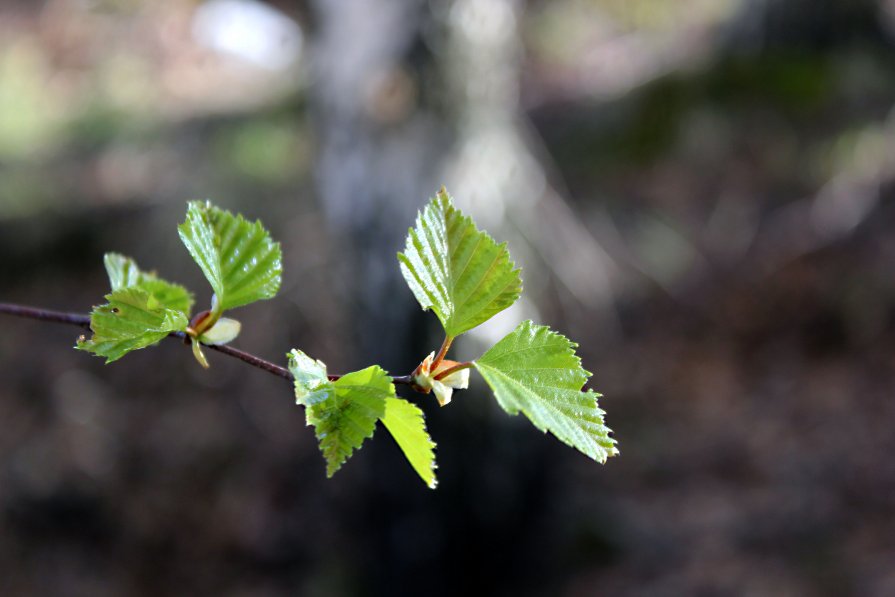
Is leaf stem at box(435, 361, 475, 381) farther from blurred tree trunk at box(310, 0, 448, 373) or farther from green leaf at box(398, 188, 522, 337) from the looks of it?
blurred tree trunk at box(310, 0, 448, 373)

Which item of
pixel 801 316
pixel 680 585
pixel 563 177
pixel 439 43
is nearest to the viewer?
pixel 439 43

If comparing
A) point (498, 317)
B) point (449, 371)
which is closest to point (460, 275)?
point (449, 371)

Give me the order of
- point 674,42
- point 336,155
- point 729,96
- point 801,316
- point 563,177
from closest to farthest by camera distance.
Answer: point 336,155 → point 801,316 → point 729,96 → point 563,177 → point 674,42

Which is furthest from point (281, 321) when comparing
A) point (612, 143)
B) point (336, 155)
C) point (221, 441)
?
point (612, 143)

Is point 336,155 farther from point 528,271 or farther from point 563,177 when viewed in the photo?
point 563,177

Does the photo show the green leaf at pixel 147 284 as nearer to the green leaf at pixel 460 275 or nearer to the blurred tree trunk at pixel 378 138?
the green leaf at pixel 460 275

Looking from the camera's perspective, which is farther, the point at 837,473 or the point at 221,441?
the point at 221,441

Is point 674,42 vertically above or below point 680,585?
above

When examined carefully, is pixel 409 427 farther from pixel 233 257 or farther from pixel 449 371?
pixel 233 257
